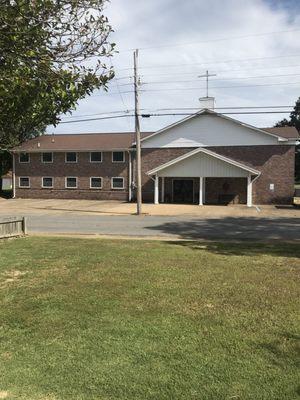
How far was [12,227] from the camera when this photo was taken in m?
17.0

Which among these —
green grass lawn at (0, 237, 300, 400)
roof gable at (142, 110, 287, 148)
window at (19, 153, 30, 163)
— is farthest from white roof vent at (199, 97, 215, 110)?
green grass lawn at (0, 237, 300, 400)

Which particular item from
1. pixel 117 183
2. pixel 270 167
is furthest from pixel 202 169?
pixel 117 183

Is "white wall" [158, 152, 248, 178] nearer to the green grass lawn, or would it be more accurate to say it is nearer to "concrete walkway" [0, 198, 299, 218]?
"concrete walkway" [0, 198, 299, 218]

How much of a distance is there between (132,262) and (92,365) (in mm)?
5346

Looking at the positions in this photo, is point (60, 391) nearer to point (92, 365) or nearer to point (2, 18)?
point (92, 365)

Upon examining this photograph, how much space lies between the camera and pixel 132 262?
1042cm

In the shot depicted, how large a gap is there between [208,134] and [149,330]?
38.7 m

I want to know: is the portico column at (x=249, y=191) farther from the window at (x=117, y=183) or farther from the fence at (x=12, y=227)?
the fence at (x=12, y=227)

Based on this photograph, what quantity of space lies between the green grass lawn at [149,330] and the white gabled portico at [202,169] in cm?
3006

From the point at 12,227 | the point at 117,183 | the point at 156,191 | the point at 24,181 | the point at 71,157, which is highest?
the point at 71,157

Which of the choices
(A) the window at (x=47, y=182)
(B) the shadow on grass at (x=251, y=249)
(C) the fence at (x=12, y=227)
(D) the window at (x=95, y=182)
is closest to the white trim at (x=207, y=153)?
(D) the window at (x=95, y=182)

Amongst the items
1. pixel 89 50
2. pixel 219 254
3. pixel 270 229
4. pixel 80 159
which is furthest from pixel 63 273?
pixel 80 159

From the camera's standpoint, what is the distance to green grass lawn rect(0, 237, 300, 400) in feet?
15.1

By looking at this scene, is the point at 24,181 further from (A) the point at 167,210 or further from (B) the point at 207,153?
(A) the point at 167,210
